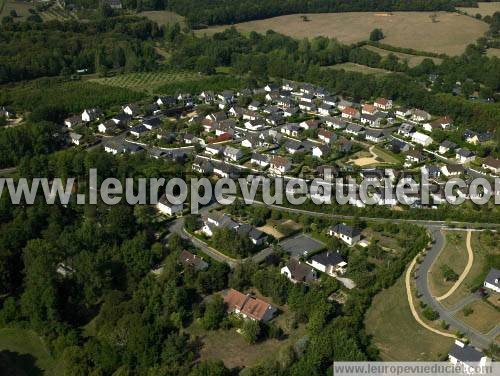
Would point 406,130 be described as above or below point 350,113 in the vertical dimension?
below

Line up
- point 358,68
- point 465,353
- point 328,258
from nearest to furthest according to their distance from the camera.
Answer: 1. point 465,353
2. point 328,258
3. point 358,68

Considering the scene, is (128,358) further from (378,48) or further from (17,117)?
(378,48)

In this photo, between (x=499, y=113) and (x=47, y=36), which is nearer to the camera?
(x=499, y=113)

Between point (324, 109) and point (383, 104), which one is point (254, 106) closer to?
point (324, 109)

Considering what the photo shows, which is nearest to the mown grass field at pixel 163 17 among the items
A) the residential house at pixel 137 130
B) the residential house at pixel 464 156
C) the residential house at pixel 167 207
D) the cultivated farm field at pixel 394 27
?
the cultivated farm field at pixel 394 27

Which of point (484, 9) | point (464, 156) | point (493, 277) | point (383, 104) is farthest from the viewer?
point (484, 9)

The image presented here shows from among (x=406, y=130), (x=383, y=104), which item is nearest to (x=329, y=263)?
(x=406, y=130)

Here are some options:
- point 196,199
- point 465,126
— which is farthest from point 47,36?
point 465,126

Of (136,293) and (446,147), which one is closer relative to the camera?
(136,293)

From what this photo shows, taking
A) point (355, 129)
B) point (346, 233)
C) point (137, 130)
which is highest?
point (355, 129)
